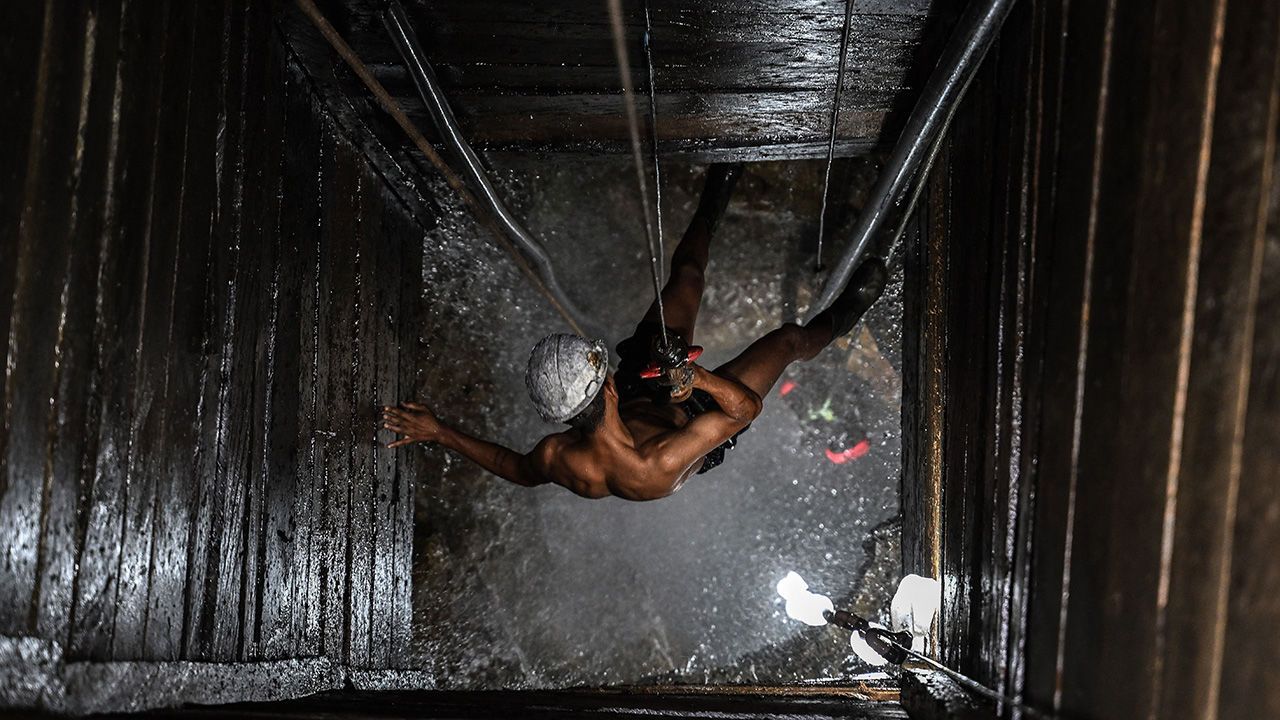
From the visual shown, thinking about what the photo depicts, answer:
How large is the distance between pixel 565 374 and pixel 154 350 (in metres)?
1.34

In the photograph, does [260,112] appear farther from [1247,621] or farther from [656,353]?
[1247,621]

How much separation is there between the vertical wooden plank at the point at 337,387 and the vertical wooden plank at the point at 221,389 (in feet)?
2.86

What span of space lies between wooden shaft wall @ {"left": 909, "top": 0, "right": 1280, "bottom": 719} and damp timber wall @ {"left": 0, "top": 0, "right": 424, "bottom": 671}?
2.31 metres

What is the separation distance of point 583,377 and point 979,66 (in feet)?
6.11

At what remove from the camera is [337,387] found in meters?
4.20

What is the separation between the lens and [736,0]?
377 cm

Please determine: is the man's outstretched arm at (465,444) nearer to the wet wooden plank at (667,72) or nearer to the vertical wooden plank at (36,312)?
the wet wooden plank at (667,72)

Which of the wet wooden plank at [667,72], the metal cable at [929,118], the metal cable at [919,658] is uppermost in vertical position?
the wet wooden plank at [667,72]

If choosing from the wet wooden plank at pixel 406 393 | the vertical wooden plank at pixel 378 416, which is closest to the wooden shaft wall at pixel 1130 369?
the vertical wooden plank at pixel 378 416

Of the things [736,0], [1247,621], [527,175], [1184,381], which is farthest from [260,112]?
[1247,621]

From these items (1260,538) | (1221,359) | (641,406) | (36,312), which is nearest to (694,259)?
(641,406)

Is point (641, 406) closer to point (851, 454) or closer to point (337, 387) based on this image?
point (337, 387)

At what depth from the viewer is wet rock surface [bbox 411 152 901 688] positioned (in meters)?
5.51

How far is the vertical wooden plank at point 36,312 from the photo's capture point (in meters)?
2.02
